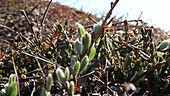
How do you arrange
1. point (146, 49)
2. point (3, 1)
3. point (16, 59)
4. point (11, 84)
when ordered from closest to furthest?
1. point (11, 84)
2. point (146, 49)
3. point (16, 59)
4. point (3, 1)

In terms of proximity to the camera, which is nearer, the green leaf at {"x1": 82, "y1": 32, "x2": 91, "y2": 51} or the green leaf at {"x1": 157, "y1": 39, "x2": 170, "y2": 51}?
the green leaf at {"x1": 82, "y1": 32, "x2": 91, "y2": 51}

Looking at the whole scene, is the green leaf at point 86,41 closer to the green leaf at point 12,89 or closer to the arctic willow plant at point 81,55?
the arctic willow plant at point 81,55

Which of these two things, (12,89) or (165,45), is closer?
(12,89)

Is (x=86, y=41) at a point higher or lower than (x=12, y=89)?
higher

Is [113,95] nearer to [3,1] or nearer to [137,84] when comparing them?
[137,84]

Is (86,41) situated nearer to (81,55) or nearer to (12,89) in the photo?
(81,55)

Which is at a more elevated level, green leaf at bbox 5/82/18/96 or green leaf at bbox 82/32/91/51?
green leaf at bbox 82/32/91/51

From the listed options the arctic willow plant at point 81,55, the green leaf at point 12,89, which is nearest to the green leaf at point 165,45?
the arctic willow plant at point 81,55

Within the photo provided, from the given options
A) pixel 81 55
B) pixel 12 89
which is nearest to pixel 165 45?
pixel 81 55

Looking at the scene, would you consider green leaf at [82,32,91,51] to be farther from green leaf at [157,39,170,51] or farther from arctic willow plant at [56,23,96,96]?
green leaf at [157,39,170,51]

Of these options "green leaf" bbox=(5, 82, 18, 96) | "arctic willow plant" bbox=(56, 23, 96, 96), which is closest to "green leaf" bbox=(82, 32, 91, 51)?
"arctic willow plant" bbox=(56, 23, 96, 96)

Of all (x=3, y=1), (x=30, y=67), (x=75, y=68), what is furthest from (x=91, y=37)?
(x=3, y=1)
